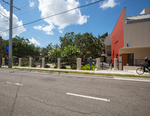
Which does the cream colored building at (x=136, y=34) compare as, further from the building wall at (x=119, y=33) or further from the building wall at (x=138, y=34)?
the building wall at (x=119, y=33)

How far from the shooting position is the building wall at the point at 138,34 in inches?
527

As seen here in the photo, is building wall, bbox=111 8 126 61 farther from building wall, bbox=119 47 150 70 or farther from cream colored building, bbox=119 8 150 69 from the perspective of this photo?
building wall, bbox=119 47 150 70

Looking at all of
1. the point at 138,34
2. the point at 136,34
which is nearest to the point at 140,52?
the point at 138,34

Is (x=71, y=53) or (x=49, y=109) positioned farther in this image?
(x=71, y=53)

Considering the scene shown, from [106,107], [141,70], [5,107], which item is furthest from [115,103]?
[141,70]

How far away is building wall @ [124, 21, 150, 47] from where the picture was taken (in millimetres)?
13398

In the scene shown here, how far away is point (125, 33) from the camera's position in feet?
46.4

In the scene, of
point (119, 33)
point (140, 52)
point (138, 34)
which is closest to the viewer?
point (138, 34)

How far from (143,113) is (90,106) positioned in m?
1.55

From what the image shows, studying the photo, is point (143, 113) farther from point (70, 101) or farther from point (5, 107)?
point (5, 107)

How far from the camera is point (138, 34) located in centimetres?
1373

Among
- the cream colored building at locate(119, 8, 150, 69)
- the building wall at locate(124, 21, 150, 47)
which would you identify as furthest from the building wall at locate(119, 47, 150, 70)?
the building wall at locate(124, 21, 150, 47)

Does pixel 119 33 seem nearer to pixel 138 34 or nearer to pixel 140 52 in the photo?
pixel 138 34

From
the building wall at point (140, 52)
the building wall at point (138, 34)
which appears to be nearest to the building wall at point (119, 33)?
the building wall at point (138, 34)
